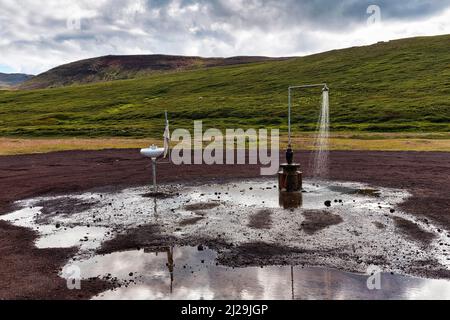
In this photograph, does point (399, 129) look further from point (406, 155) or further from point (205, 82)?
point (205, 82)

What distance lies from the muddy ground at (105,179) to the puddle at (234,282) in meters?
0.93

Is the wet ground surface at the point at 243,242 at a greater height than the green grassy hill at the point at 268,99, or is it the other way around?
the green grassy hill at the point at 268,99

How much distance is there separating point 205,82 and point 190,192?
114 metres

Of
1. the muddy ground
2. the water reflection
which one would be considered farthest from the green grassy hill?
the water reflection

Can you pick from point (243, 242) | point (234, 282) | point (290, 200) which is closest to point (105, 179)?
point (290, 200)

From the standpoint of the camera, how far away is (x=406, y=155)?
36.8 metres

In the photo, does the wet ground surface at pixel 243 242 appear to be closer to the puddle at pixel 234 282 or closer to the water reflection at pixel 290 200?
the puddle at pixel 234 282

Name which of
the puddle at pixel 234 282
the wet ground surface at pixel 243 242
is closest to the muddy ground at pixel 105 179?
the wet ground surface at pixel 243 242

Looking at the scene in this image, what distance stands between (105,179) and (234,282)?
58.3 ft

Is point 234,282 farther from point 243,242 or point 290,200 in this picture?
point 290,200

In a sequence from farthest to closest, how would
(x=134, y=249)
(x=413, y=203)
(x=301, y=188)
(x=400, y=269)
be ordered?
(x=301, y=188) < (x=413, y=203) < (x=134, y=249) < (x=400, y=269)

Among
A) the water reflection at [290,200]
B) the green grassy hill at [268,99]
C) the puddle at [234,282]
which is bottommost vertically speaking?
the puddle at [234,282]

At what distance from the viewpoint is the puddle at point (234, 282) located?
955cm
